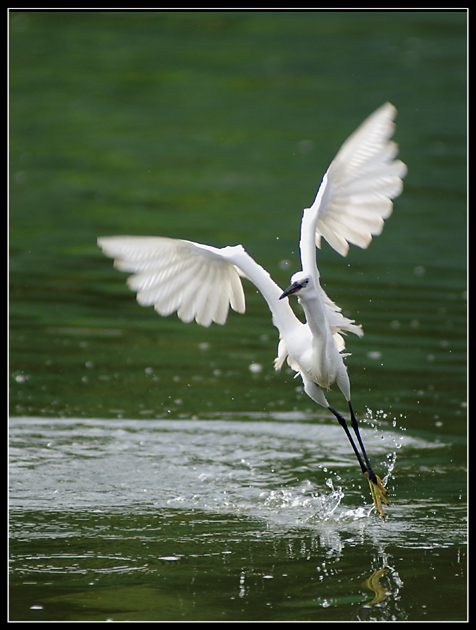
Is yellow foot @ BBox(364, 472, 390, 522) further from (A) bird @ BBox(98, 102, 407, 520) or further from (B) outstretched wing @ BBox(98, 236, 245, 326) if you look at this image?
(B) outstretched wing @ BBox(98, 236, 245, 326)

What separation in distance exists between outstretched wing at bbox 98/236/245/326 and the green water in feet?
3.52

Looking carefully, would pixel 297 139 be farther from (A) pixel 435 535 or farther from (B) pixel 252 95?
(A) pixel 435 535

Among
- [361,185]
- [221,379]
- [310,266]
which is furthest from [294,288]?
[221,379]

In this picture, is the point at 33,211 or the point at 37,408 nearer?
the point at 37,408

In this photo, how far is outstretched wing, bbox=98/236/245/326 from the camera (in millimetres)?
5629

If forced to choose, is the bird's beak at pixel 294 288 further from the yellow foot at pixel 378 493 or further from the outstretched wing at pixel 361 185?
the yellow foot at pixel 378 493

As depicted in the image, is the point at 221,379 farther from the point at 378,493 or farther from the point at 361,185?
the point at 361,185

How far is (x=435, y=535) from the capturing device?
5.49m

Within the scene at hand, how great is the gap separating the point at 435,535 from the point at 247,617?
1410 millimetres

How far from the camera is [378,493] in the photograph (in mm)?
5832

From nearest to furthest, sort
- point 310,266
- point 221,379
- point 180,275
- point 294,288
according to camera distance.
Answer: point 294,288 < point 310,266 < point 180,275 < point 221,379

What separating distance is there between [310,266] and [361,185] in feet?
2.37

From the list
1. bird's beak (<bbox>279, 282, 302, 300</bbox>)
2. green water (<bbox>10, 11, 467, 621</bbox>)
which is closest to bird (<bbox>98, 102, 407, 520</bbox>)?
bird's beak (<bbox>279, 282, 302, 300</bbox>)

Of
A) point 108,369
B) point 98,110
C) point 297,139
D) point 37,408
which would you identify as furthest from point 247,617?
point 98,110
